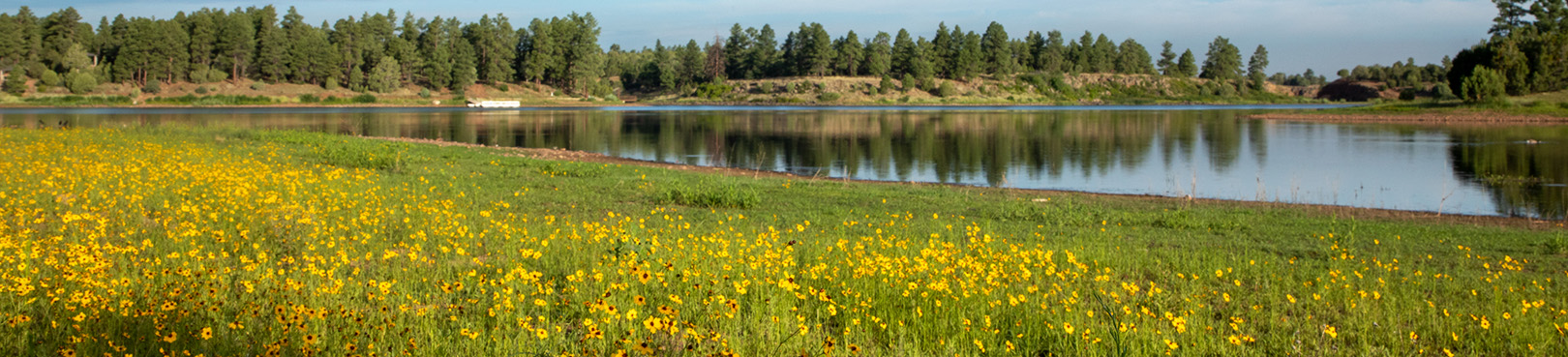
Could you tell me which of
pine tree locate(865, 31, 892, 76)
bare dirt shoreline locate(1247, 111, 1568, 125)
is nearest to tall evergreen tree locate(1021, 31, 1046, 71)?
pine tree locate(865, 31, 892, 76)

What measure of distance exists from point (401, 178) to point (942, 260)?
12.3 meters

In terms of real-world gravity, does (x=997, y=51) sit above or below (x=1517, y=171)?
above

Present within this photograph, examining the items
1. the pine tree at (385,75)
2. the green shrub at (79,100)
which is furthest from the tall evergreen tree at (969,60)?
the green shrub at (79,100)

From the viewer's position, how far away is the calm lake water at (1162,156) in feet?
75.1

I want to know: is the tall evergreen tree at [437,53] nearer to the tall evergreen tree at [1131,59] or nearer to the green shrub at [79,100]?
the green shrub at [79,100]

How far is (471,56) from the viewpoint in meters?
127

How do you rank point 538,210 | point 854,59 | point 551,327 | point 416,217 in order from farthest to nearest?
1. point 854,59
2. point 538,210
3. point 416,217
4. point 551,327

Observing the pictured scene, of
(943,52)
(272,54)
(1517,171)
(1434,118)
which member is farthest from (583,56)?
(1517,171)

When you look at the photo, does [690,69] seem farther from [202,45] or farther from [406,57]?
[202,45]

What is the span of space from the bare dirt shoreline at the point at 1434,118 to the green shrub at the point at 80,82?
368 feet

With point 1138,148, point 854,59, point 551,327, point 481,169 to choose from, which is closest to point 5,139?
point 481,169

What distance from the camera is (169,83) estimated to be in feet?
352

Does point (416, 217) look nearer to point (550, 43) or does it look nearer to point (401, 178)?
point (401, 178)

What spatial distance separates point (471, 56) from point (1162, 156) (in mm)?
108522
